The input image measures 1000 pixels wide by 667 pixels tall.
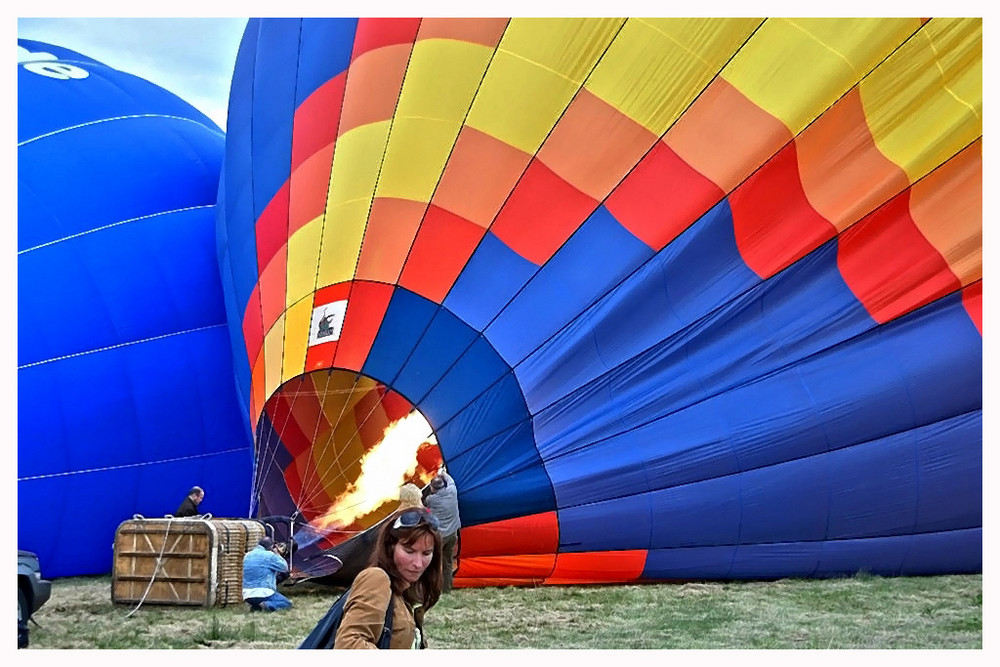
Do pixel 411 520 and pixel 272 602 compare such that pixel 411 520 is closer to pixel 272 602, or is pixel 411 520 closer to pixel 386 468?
pixel 386 468

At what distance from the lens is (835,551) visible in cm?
377

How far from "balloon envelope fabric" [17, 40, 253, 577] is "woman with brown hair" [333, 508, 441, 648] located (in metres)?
3.06

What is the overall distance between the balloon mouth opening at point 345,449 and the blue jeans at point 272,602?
0.89 ft

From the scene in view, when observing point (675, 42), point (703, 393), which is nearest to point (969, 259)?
point (703, 393)

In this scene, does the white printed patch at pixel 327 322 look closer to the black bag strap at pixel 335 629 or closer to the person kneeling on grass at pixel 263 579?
the person kneeling on grass at pixel 263 579

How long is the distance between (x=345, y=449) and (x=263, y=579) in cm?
52

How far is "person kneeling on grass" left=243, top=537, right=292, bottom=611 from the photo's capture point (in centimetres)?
381

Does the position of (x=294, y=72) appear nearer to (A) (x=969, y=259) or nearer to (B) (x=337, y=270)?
(B) (x=337, y=270)

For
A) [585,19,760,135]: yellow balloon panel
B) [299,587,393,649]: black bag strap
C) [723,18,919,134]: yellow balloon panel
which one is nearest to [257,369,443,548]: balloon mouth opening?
[585,19,760,135]: yellow balloon panel

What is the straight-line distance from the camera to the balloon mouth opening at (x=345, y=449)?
3.78 meters

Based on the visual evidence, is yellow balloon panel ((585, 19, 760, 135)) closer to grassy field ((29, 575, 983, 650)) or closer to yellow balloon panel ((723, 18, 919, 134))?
yellow balloon panel ((723, 18, 919, 134))

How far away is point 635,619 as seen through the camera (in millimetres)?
3371

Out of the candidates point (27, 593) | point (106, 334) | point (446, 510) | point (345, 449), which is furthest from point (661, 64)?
point (106, 334)
